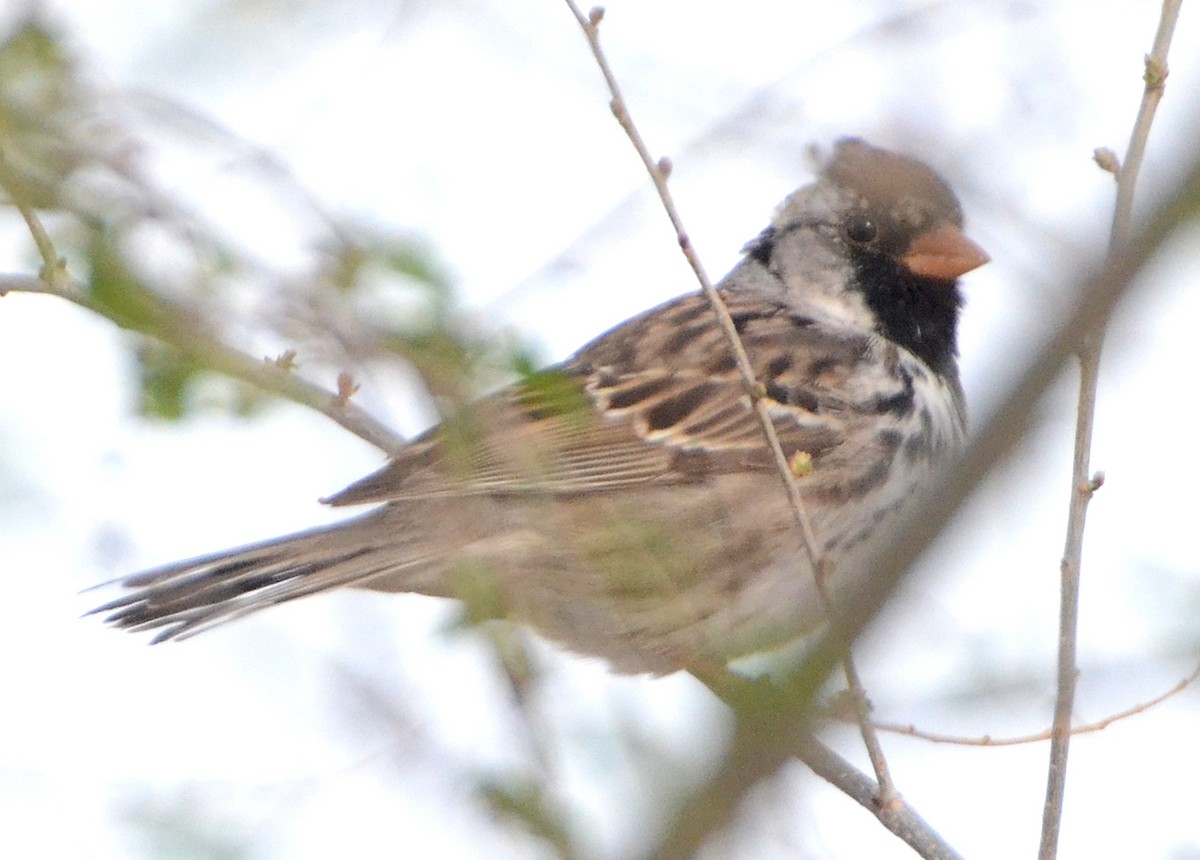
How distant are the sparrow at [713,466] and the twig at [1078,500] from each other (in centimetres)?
52

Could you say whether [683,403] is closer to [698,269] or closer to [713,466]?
[713,466]

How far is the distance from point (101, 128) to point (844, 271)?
349 cm

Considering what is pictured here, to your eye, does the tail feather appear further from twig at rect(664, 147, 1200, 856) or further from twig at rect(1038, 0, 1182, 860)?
twig at rect(664, 147, 1200, 856)

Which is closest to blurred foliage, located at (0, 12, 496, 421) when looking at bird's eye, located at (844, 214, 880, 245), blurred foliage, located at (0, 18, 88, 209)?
blurred foliage, located at (0, 18, 88, 209)

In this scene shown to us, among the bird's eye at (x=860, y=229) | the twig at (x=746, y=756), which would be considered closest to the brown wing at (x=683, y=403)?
the bird's eye at (x=860, y=229)

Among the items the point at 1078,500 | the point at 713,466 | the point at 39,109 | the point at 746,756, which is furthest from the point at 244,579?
the point at 746,756

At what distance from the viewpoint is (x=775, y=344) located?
220 inches

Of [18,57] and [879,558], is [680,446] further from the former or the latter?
[879,558]

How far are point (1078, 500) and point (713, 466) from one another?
188 centimetres

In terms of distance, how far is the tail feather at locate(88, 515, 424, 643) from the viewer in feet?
14.6

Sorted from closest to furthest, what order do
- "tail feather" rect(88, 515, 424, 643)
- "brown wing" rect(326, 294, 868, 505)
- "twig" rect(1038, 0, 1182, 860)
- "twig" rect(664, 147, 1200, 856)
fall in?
"twig" rect(664, 147, 1200, 856)
"twig" rect(1038, 0, 1182, 860)
"tail feather" rect(88, 515, 424, 643)
"brown wing" rect(326, 294, 868, 505)

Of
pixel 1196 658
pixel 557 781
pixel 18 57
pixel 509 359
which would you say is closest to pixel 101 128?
pixel 18 57

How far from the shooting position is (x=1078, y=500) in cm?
355

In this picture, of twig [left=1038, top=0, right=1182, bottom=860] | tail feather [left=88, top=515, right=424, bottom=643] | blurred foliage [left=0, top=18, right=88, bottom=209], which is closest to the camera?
blurred foliage [left=0, top=18, right=88, bottom=209]
